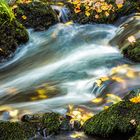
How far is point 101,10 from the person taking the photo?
9812 mm

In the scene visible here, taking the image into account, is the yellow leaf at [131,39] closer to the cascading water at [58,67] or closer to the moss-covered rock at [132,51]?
the moss-covered rock at [132,51]

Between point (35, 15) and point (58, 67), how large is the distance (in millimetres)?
2430

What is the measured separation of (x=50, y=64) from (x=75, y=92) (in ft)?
5.30

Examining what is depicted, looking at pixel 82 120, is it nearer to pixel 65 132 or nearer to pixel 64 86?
pixel 65 132

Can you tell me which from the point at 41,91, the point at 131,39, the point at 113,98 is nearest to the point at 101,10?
the point at 131,39

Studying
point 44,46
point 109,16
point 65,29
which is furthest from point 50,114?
point 109,16

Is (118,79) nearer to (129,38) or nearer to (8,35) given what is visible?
(129,38)

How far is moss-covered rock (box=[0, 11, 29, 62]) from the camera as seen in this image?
7645mm

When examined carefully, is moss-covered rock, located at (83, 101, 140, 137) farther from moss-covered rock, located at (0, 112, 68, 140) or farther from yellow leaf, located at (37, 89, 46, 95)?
yellow leaf, located at (37, 89, 46, 95)

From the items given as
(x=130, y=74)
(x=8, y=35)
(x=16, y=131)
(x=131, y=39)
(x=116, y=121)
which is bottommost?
(x=130, y=74)

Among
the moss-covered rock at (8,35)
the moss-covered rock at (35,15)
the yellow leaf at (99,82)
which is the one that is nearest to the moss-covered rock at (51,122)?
the yellow leaf at (99,82)

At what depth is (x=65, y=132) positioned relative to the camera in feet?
14.7

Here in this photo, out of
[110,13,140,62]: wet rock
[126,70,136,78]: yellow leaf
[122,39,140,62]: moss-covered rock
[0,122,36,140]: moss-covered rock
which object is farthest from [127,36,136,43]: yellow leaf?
[0,122,36,140]: moss-covered rock

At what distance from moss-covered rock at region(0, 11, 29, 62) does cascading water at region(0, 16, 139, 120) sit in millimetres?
184
